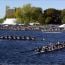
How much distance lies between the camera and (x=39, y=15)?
17525 centimetres

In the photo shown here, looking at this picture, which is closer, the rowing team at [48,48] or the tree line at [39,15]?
the rowing team at [48,48]

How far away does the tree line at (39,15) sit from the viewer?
171375 mm

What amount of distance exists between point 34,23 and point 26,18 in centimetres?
583

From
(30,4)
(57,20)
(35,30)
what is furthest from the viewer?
(30,4)

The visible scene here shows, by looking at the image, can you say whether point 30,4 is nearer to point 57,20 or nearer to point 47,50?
point 57,20

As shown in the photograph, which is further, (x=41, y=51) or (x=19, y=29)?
(x=19, y=29)

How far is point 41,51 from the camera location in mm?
52875

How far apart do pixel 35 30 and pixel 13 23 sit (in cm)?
3540

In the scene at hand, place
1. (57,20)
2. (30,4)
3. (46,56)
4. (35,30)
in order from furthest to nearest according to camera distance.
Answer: (30,4), (57,20), (35,30), (46,56)

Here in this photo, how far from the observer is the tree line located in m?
171

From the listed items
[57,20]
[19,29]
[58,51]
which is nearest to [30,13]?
[57,20]

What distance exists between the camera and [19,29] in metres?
151

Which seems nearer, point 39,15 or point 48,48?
point 48,48

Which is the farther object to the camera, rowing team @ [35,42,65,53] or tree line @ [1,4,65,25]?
tree line @ [1,4,65,25]
